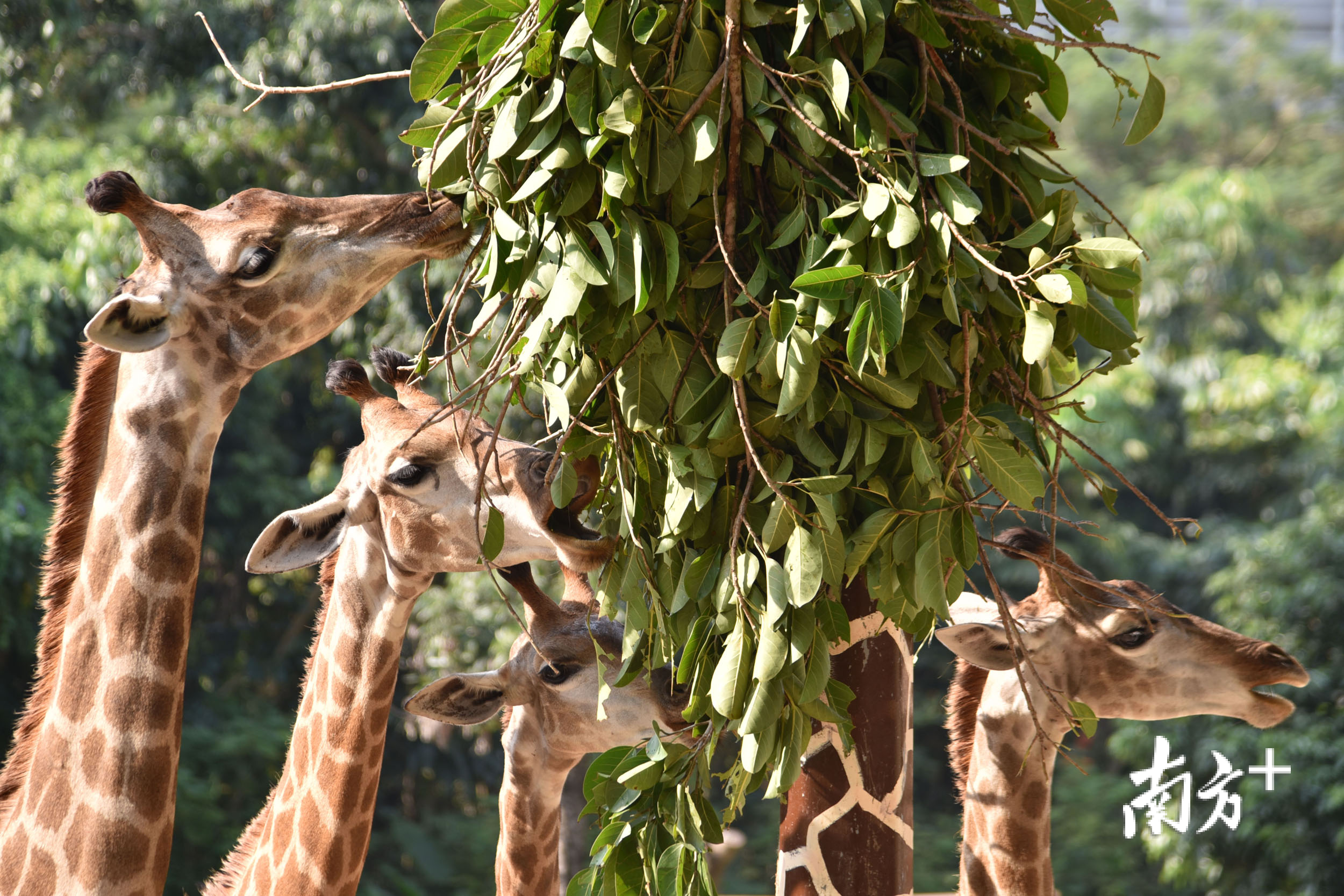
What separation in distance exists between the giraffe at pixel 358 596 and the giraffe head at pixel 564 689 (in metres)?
0.13

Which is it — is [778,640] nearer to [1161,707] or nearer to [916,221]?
[916,221]

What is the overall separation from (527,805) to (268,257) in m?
1.14

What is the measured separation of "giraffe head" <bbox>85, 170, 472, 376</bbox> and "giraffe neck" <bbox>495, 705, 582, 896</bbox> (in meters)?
0.89

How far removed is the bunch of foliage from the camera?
1289mm

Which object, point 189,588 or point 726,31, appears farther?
point 189,588

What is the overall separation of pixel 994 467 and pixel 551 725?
3.65 ft

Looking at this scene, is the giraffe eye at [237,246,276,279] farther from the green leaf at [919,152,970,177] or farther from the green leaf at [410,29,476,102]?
the green leaf at [919,152,970,177]

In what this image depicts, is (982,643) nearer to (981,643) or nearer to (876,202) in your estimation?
(981,643)

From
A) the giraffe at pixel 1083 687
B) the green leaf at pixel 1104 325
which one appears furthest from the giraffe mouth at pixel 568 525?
the giraffe at pixel 1083 687

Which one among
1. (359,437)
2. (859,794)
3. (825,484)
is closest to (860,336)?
(825,484)

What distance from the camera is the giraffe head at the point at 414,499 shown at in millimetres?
1734

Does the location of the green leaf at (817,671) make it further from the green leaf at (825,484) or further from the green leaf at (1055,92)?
the green leaf at (1055,92)

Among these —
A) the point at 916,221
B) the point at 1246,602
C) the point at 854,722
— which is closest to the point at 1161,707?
the point at 854,722

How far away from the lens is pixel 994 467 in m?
1.34
